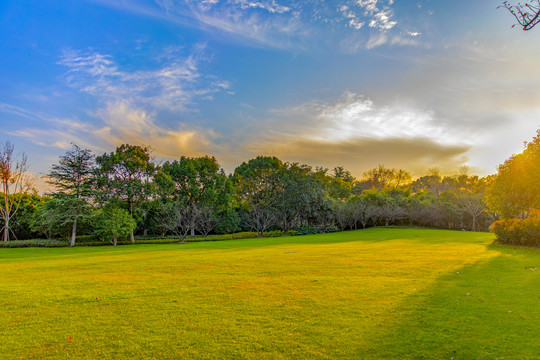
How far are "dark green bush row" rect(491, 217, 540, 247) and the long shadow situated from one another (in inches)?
599

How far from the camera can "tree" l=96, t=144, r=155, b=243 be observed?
31.9 m

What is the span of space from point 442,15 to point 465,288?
1144 cm

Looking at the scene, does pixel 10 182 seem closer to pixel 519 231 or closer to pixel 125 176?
pixel 125 176

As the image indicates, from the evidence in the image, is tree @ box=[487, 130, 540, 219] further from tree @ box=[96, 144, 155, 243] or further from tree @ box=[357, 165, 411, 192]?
tree @ box=[357, 165, 411, 192]

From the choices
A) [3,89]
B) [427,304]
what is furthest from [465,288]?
[3,89]

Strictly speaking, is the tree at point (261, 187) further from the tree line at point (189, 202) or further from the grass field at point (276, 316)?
the grass field at point (276, 316)

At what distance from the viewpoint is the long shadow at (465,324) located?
4066 millimetres

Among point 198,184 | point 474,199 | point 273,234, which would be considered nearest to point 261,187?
point 273,234

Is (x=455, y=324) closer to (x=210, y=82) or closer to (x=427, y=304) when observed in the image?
(x=427, y=304)

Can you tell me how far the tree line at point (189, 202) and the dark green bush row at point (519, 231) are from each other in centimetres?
395

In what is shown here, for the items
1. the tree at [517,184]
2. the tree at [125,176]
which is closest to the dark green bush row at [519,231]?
the tree at [517,184]

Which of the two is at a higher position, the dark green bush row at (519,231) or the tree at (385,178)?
the tree at (385,178)

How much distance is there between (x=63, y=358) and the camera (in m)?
3.99

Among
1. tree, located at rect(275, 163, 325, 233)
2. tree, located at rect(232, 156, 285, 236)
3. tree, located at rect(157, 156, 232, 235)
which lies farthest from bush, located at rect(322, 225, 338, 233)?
tree, located at rect(157, 156, 232, 235)
